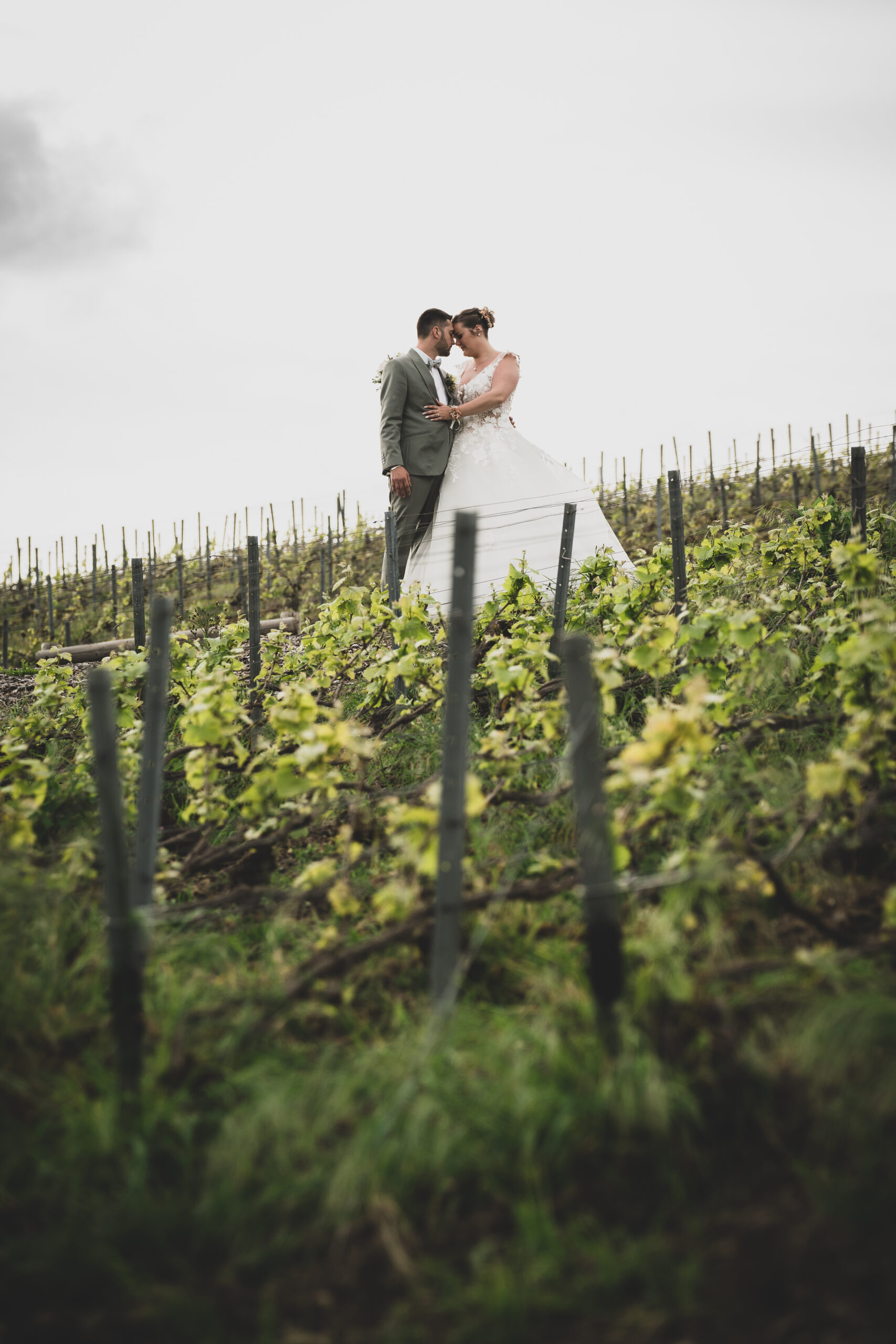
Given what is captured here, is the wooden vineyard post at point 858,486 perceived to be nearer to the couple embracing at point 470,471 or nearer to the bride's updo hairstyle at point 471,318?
the couple embracing at point 470,471

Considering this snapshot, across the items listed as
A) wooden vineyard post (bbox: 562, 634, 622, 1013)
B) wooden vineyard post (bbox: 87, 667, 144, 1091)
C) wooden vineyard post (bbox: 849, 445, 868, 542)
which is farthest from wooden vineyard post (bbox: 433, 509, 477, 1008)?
wooden vineyard post (bbox: 849, 445, 868, 542)

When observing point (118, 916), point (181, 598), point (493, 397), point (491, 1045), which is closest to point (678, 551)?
point (493, 397)

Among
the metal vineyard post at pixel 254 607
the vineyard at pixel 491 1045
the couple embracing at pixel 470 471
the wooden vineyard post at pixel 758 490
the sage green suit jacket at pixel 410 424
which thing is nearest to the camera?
the vineyard at pixel 491 1045

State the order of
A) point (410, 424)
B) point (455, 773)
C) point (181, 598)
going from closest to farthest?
point (455, 773)
point (410, 424)
point (181, 598)

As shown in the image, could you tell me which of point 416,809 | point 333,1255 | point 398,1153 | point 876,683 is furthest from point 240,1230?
point 876,683

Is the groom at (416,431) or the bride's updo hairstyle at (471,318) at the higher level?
the bride's updo hairstyle at (471,318)

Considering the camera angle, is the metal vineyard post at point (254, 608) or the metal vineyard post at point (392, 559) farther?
the metal vineyard post at point (254, 608)

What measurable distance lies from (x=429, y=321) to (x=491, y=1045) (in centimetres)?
439

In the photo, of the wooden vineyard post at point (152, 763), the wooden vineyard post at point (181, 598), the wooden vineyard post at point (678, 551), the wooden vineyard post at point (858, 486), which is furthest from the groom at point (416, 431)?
the wooden vineyard post at point (181, 598)

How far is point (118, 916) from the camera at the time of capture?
5.49 feet

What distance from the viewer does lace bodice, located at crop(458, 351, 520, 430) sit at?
16.5ft

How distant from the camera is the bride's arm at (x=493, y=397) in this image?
4809 mm

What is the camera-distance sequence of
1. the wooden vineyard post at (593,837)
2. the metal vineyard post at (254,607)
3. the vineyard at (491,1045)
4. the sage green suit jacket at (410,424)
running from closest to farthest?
the vineyard at (491,1045)
the wooden vineyard post at (593,837)
the sage green suit jacket at (410,424)
the metal vineyard post at (254,607)

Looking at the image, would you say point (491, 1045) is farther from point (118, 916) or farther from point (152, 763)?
point (152, 763)
